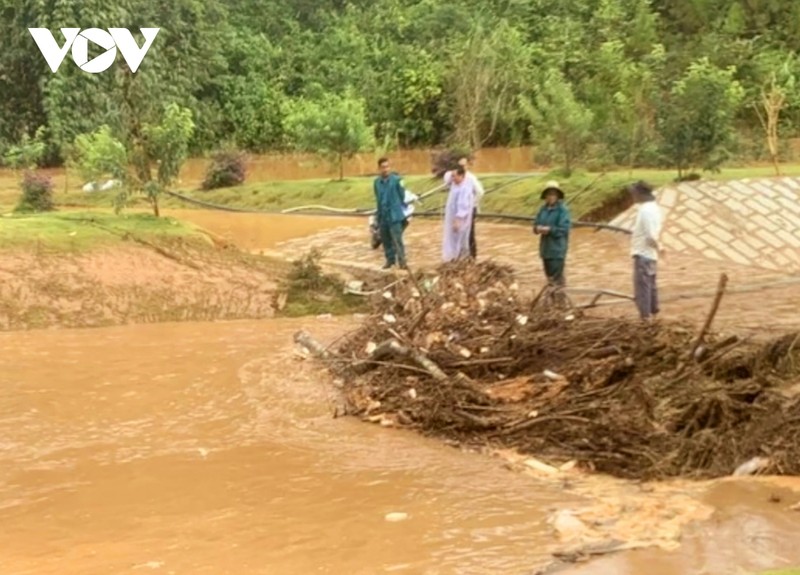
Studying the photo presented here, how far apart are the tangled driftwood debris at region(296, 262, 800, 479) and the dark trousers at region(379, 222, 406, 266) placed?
401cm

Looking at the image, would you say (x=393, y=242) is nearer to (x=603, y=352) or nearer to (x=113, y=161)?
(x=113, y=161)

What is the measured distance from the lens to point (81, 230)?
53.7ft

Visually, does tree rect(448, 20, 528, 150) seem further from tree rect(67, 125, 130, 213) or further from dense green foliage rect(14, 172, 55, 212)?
A: tree rect(67, 125, 130, 213)

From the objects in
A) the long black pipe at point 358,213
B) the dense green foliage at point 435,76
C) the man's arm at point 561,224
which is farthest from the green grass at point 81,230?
the man's arm at point 561,224

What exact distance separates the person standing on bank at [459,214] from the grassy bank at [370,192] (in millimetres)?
6836

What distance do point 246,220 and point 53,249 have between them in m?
10.9

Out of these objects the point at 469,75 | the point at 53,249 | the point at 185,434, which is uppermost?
the point at 469,75

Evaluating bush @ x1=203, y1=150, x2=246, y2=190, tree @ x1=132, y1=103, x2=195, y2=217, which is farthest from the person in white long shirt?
bush @ x1=203, y1=150, x2=246, y2=190

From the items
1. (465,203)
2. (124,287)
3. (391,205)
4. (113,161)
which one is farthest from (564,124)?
(124,287)

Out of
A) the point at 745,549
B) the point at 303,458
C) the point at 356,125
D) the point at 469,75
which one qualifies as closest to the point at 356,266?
the point at 303,458

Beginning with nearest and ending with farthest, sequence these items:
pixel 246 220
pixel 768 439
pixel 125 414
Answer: pixel 768 439, pixel 125 414, pixel 246 220

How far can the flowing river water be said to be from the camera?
6.48m

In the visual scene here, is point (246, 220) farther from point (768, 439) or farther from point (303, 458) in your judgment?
point (768, 439)

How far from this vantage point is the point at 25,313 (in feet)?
48.0
